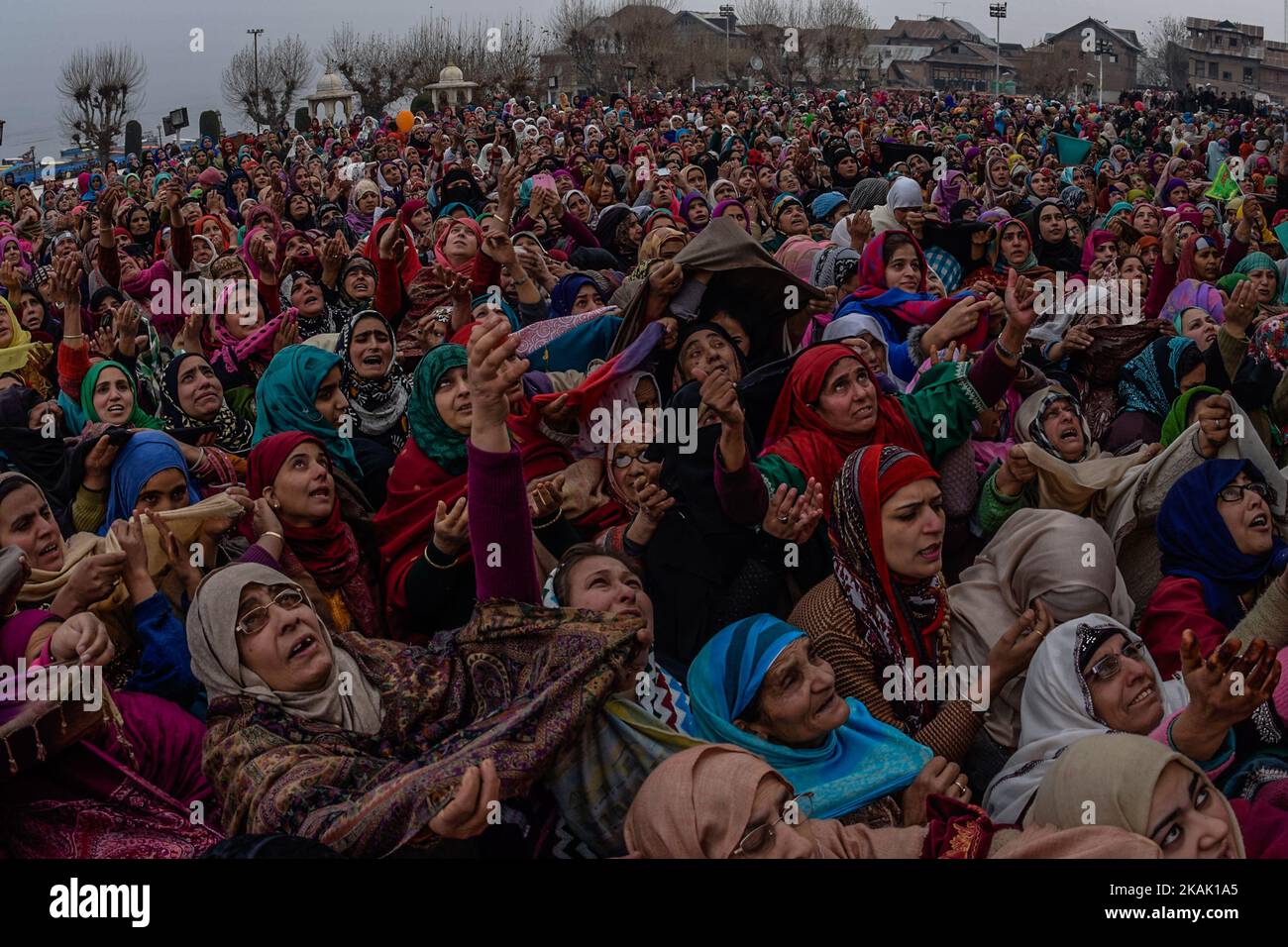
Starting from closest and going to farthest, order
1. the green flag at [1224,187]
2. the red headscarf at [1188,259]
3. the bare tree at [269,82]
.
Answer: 1. the red headscarf at [1188,259]
2. the green flag at [1224,187]
3. the bare tree at [269,82]

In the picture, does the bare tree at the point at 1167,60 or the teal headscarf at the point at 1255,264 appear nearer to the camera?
the teal headscarf at the point at 1255,264

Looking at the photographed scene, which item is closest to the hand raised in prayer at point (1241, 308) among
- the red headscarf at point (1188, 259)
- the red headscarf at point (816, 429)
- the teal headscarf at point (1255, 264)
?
the red headscarf at point (816, 429)

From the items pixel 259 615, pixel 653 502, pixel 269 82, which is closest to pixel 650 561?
pixel 653 502

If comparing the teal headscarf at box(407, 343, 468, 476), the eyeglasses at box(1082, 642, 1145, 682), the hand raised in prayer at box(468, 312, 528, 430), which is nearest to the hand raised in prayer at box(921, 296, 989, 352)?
the eyeglasses at box(1082, 642, 1145, 682)

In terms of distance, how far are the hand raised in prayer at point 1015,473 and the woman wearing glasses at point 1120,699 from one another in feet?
2.98

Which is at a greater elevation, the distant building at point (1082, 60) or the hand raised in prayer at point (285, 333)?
the distant building at point (1082, 60)

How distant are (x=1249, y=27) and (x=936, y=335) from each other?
88317 mm

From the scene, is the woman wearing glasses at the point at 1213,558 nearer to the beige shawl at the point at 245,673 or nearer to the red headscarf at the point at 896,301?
the red headscarf at the point at 896,301

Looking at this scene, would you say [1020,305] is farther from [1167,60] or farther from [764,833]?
[1167,60]

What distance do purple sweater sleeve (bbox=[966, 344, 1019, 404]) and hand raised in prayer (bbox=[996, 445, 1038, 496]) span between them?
22 cm

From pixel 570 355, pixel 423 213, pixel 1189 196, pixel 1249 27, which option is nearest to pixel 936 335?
pixel 570 355

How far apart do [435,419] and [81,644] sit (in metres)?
1.67

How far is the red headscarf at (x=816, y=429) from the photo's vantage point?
3.61 m

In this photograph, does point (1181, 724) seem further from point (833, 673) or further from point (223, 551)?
point (223, 551)
